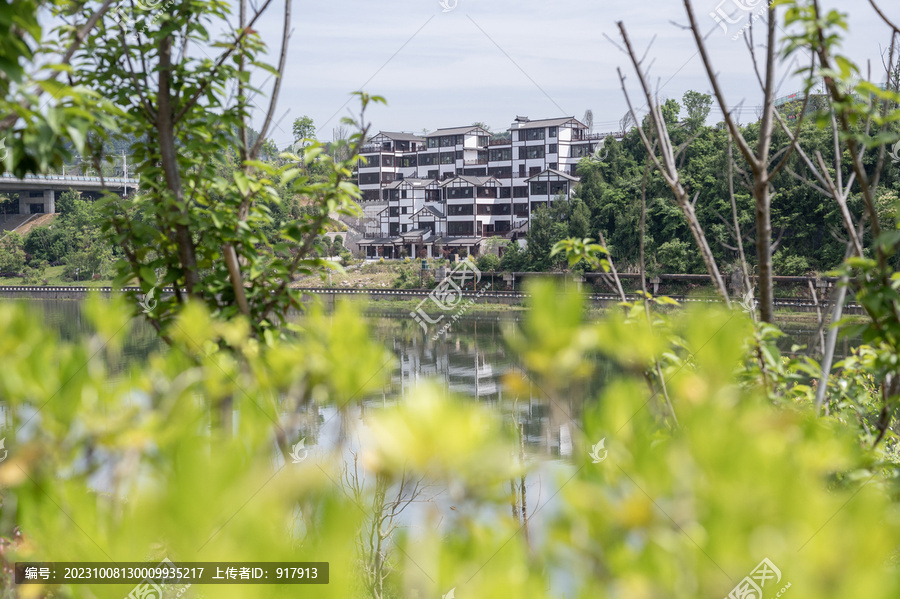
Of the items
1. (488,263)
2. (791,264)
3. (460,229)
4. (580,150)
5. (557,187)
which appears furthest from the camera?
(460,229)

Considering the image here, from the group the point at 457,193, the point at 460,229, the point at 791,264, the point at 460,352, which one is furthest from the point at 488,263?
the point at 791,264

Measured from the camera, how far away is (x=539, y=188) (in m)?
29.1

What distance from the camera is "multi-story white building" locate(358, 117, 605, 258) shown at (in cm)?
2984

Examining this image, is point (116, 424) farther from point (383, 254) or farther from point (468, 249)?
point (383, 254)

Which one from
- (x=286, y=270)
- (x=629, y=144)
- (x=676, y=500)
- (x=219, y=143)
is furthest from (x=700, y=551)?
(x=629, y=144)

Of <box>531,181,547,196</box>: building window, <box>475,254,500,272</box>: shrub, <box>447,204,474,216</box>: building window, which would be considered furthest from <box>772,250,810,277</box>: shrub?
<box>447,204,474,216</box>: building window

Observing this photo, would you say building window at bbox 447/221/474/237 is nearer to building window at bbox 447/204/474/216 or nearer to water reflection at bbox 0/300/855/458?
building window at bbox 447/204/474/216

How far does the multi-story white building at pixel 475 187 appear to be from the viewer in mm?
29844

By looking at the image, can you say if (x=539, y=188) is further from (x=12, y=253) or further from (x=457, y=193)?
(x=12, y=253)

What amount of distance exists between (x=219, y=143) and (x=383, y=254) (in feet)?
101

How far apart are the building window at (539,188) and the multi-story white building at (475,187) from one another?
0.14 ft

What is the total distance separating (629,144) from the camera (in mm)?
25047

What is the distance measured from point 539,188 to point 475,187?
2.76m

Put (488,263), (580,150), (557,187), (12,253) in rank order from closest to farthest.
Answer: (488,263)
(557,187)
(580,150)
(12,253)
